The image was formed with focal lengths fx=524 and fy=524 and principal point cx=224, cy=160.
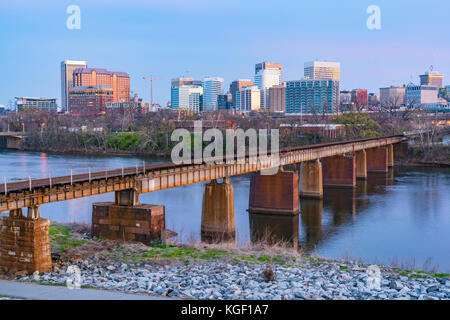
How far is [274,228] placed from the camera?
133 ft

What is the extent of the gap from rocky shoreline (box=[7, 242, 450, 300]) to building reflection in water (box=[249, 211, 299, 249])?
39.7 ft

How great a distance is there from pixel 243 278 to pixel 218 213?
708 inches

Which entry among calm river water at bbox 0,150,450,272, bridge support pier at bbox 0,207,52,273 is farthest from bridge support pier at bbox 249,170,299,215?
bridge support pier at bbox 0,207,52,273

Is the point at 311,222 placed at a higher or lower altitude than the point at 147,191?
lower

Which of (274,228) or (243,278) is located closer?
(243,278)

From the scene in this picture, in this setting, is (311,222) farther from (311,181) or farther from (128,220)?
(128,220)

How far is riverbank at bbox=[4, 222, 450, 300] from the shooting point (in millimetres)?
16328

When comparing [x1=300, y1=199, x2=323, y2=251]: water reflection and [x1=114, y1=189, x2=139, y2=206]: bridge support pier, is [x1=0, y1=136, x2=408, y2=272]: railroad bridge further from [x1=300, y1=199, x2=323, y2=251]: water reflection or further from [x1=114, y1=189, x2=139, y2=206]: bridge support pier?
[x1=300, y1=199, x2=323, y2=251]: water reflection

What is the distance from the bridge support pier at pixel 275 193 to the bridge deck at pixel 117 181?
1.47 m

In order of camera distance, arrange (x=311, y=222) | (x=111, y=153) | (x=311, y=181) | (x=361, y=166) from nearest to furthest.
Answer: (x=311, y=222), (x=311, y=181), (x=361, y=166), (x=111, y=153)

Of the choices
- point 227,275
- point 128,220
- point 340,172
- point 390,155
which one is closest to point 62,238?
point 128,220

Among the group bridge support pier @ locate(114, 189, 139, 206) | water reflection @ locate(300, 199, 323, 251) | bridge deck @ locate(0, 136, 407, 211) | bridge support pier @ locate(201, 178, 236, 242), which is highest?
bridge deck @ locate(0, 136, 407, 211)
